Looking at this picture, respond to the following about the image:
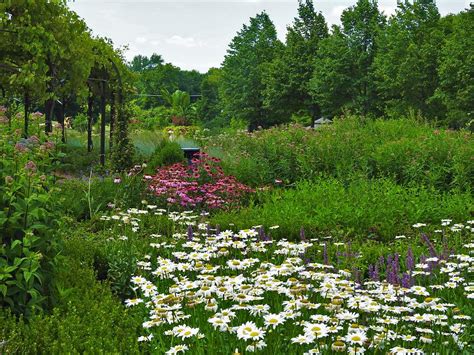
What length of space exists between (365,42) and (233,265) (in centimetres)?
2633

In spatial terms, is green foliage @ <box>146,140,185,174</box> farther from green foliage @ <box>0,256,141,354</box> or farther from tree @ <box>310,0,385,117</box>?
tree @ <box>310,0,385,117</box>

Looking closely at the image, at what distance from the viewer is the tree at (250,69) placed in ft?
115

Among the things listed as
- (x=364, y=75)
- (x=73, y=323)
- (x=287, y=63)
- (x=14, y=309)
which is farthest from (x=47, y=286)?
(x=287, y=63)

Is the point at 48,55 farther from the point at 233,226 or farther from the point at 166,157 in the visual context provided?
the point at 233,226

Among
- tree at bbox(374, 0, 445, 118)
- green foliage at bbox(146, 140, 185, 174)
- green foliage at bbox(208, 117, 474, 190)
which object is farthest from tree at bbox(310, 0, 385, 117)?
green foliage at bbox(146, 140, 185, 174)

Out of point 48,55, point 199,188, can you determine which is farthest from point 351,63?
point 199,188

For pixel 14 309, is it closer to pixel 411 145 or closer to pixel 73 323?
pixel 73 323

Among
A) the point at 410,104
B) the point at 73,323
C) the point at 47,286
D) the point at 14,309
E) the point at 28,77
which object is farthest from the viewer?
the point at 410,104

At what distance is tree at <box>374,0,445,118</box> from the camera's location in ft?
79.6

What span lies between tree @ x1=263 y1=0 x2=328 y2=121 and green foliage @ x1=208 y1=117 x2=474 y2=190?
60.1 ft

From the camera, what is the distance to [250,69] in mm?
35969

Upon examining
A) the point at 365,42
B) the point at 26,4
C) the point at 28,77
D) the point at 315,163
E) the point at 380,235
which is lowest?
the point at 380,235

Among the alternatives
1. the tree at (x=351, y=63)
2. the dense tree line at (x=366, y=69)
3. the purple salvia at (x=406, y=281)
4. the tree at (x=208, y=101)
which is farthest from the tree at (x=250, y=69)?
the purple salvia at (x=406, y=281)

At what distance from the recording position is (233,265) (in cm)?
414
